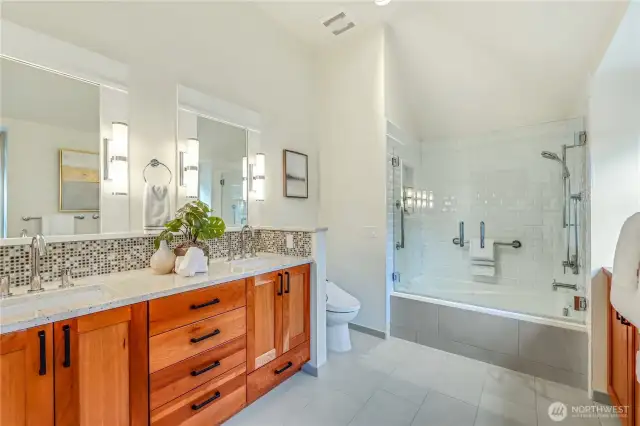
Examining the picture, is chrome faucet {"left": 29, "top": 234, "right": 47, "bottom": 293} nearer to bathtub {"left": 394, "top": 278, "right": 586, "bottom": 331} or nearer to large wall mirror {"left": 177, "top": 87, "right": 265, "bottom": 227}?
large wall mirror {"left": 177, "top": 87, "right": 265, "bottom": 227}

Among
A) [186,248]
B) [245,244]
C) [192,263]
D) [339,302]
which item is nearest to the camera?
[192,263]

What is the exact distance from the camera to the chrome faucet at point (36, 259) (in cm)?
136

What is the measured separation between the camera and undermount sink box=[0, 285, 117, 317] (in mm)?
1200

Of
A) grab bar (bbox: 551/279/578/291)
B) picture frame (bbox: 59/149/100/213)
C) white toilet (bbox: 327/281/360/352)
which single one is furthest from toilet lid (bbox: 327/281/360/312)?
picture frame (bbox: 59/149/100/213)

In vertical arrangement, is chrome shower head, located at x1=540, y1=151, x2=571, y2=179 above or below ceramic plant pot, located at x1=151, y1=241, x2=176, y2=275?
above

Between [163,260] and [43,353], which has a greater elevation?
[163,260]

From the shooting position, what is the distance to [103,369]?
3.81 feet

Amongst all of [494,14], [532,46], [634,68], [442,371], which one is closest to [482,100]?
[532,46]

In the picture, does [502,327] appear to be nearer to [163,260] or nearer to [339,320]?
[339,320]

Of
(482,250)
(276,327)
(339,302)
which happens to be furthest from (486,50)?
(276,327)

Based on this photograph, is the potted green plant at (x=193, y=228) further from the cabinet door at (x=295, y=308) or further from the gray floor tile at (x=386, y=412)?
the gray floor tile at (x=386, y=412)

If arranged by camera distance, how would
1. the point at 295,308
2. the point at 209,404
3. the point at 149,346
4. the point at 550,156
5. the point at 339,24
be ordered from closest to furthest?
the point at 149,346 → the point at 209,404 → the point at 295,308 → the point at 339,24 → the point at 550,156

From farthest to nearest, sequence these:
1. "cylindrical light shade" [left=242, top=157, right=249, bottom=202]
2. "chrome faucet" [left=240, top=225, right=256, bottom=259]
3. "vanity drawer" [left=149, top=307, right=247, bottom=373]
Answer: "cylindrical light shade" [left=242, top=157, right=249, bottom=202] < "chrome faucet" [left=240, top=225, right=256, bottom=259] < "vanity drawer" [left=149, top=307, right=247, bottom=373]

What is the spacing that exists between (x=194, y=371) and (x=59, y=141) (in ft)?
4.62
